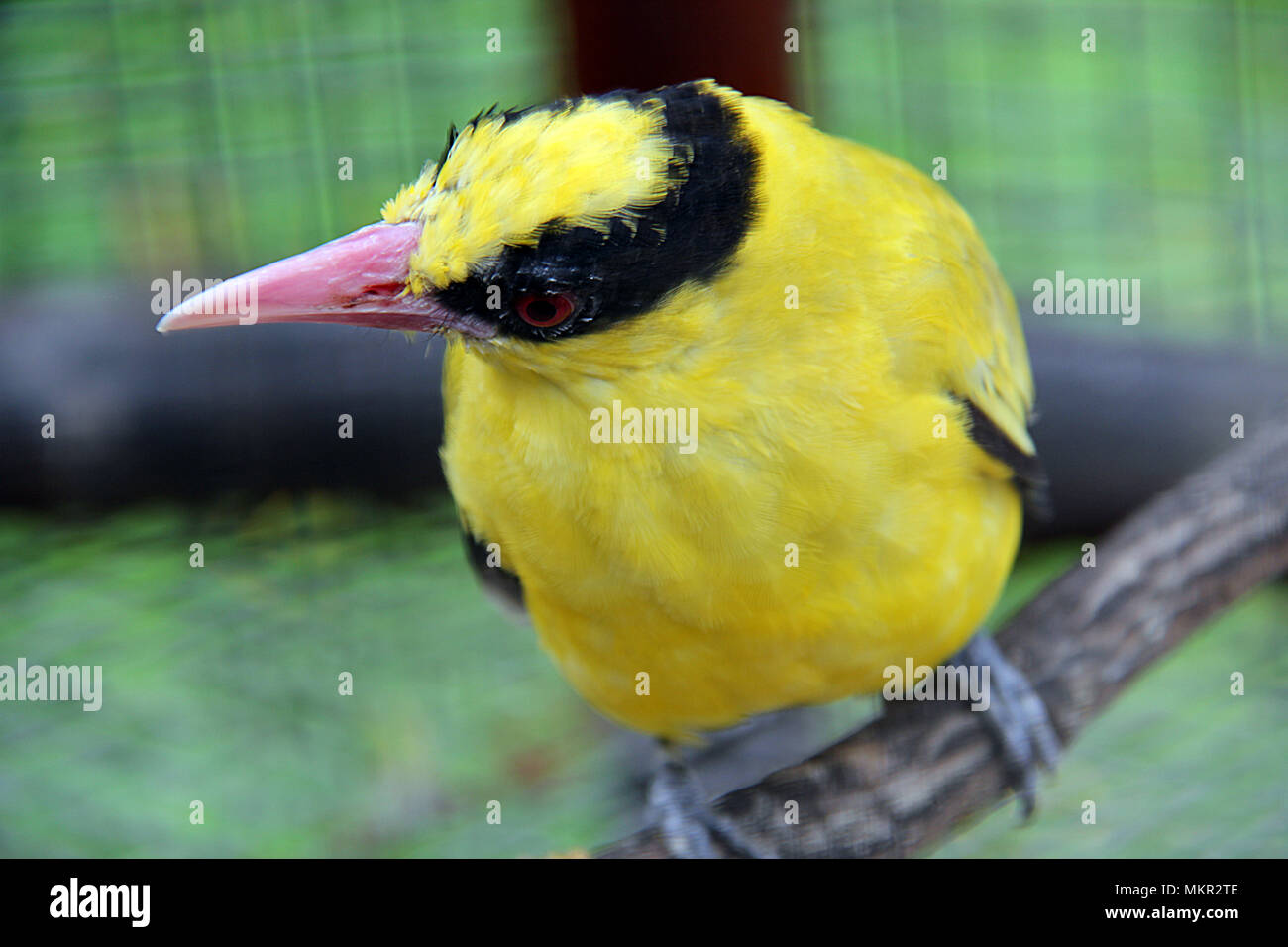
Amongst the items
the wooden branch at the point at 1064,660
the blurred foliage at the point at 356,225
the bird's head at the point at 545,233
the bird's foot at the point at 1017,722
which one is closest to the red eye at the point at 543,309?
the bird's head at the point at 545,233

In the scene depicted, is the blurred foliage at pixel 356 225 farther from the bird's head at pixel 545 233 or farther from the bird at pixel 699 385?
the bird's head at pixel 545 233

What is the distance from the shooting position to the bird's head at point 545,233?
100cm

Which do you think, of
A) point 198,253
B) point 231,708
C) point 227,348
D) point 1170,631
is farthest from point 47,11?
point 1170,631

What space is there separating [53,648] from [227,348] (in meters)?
0.78

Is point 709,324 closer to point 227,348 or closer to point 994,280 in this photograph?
point 994,280

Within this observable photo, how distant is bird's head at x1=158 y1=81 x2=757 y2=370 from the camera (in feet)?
3.27

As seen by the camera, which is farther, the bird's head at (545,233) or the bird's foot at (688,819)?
the bird's foot at (688,819)

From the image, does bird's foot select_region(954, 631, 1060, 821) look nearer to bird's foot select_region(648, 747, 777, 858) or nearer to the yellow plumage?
the yellow plumage

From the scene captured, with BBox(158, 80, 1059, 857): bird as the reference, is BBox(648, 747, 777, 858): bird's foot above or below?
below

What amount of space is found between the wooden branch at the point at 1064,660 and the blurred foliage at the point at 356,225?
2.37 ft

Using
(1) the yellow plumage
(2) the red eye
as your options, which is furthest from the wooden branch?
(2) the red eye

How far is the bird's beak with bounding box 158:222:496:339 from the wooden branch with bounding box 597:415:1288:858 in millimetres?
681

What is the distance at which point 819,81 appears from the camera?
213 cm

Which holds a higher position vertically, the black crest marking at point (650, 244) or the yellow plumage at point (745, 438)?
the black crest marking at point (650, 244)
